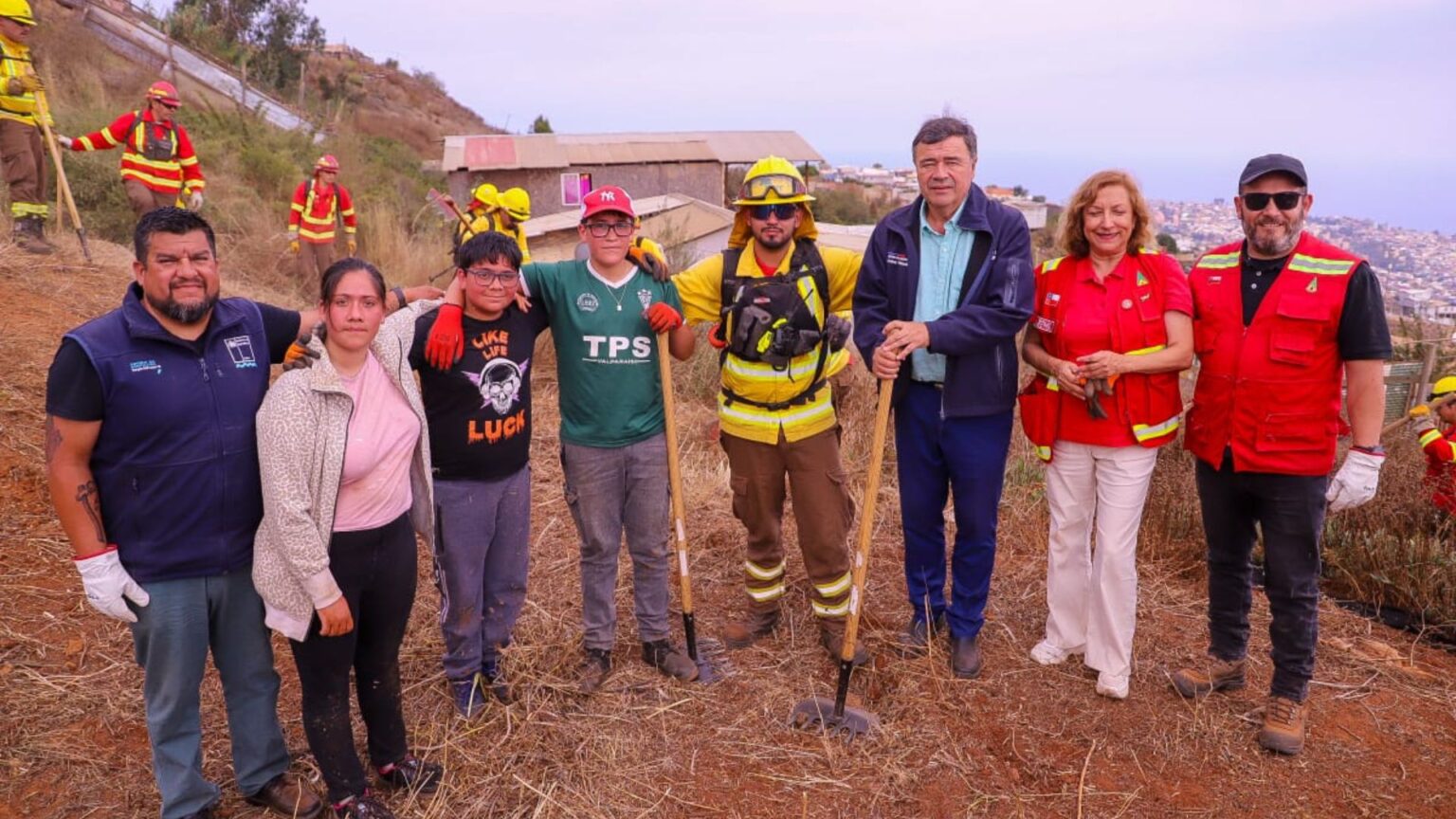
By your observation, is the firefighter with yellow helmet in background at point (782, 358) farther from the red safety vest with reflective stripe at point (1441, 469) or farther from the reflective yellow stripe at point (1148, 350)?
the red safety vest with reflective stripe at point (1441, 469)

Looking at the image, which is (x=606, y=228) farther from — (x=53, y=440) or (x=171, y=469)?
(x=53, y=440)

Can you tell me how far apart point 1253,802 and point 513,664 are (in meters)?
3.12

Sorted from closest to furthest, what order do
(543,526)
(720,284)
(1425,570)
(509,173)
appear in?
(720,284), (1425,570), (543,526), (509,173)

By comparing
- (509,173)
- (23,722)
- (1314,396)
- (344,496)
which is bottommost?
(23,722)

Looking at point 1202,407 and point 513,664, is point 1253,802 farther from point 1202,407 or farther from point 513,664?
point 513,664

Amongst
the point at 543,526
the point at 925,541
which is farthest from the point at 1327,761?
the point at 543,526

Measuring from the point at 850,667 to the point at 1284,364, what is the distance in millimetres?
2167

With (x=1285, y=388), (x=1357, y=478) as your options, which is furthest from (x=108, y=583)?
(x=1357, y=478)

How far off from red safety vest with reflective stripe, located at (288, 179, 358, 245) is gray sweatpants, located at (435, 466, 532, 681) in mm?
9741

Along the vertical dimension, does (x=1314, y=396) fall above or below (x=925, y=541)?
above

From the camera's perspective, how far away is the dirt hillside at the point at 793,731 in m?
3.39

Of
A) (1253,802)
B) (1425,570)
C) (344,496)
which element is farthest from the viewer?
(1425,570)

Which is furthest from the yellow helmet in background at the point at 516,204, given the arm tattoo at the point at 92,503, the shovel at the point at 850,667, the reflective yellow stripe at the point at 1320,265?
the reflective yellow stripe at the point at 1320,265

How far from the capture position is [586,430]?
3795 millimetres
